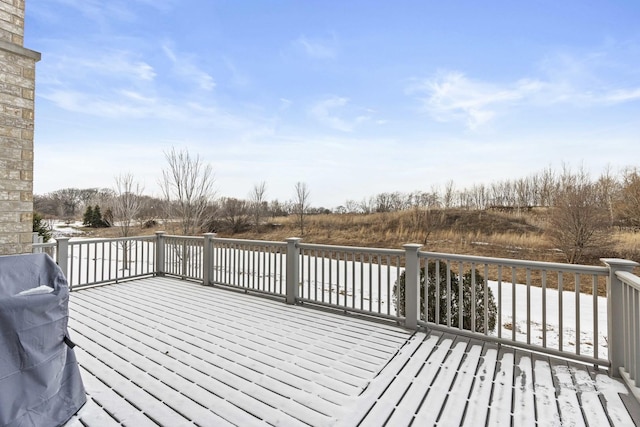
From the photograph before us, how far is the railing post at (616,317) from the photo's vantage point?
2.47m

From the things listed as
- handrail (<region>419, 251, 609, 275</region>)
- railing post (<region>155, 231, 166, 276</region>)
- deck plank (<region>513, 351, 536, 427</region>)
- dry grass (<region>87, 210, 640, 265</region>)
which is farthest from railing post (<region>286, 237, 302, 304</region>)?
dry grass (<region>87, 210, 640, 265</region>)

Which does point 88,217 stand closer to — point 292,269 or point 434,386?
point 292,269

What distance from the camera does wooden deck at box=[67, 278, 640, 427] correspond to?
196 cm

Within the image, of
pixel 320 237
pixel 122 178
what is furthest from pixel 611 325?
pixel 320 237

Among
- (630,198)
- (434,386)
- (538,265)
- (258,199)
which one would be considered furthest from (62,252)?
(630,198)

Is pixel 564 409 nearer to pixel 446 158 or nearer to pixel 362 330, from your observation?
pixel 362 330

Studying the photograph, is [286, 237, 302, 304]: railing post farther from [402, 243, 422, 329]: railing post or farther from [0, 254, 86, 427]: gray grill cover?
[0, 254, 86, 427]: gray grill cover

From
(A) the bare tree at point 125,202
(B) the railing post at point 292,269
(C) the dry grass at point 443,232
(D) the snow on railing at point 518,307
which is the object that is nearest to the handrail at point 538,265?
(D) the snow on railing at point 518,307

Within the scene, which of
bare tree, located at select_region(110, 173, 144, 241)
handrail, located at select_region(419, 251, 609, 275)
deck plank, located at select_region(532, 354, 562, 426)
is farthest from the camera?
bare tree, located at select_region(110, 173, 144, 241)

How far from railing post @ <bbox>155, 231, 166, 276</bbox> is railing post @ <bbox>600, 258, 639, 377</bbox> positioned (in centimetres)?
689

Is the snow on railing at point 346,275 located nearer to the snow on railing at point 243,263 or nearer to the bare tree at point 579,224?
the snow on railing at point 243,263

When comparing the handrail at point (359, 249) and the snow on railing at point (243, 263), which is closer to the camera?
the handrail at point (359, 249)

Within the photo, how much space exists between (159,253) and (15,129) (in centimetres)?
487

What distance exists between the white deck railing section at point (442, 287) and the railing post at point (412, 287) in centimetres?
1
